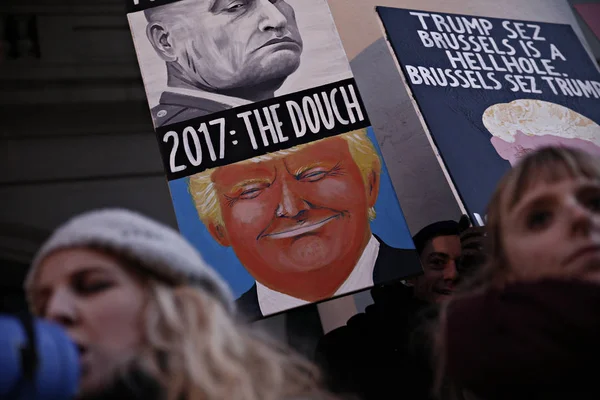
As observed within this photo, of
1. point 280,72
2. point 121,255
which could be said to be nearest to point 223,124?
point 280,72

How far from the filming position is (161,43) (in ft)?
7.32

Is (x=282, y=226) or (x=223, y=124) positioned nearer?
(x=282, y=226)

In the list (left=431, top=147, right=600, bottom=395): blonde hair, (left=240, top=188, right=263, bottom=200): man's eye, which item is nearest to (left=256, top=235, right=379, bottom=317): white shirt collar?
(left=240, top=188, right=263, bottom=200): man's eye

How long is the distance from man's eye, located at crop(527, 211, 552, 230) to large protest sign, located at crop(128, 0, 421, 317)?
28.2 inches

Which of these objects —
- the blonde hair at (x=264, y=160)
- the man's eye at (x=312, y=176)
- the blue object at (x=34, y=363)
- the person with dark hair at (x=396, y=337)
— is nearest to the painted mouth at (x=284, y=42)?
the blonde hair at (x=264, y=160)

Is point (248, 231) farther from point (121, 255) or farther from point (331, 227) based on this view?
point (121, 255)

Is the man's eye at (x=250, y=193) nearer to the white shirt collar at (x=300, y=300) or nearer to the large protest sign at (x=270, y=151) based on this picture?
the large protest sign at (x=270, y=151)

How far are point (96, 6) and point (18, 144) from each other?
83 centimetres

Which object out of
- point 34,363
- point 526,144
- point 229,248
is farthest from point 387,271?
point 34,363

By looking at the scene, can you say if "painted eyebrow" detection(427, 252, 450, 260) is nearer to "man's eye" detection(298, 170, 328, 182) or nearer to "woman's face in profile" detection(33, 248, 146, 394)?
"man's eye" detection(298, 170, 328, 182)

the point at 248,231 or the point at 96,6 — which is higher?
the point at 96,6

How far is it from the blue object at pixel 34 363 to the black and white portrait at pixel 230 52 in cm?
123

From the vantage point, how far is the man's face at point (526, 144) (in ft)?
7.64

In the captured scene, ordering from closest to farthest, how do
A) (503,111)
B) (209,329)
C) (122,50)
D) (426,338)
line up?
(209,329)
(426,338)
(503,111)
(122,50)
